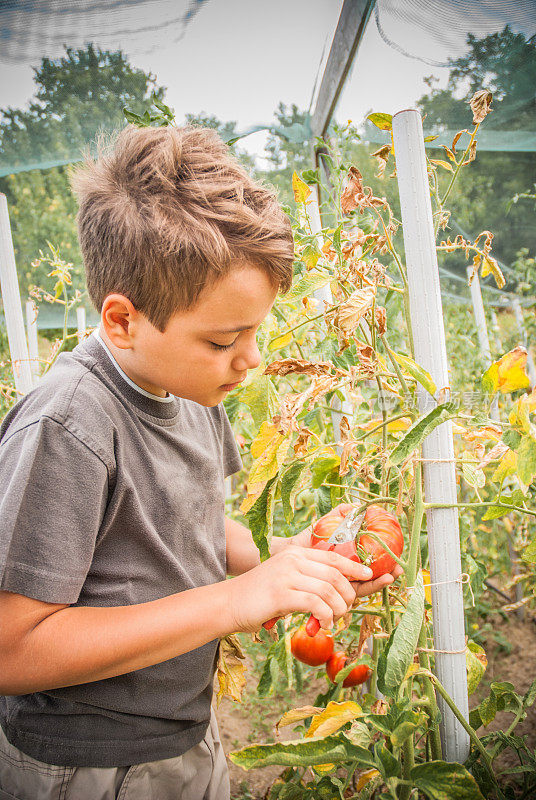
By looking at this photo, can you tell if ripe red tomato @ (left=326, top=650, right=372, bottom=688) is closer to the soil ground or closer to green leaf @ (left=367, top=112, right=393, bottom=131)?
the soil ground

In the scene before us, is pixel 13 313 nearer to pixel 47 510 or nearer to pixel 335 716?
pixel 47 510

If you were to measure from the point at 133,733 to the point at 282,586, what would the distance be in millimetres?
336

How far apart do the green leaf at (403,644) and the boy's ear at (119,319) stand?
47 centimetres

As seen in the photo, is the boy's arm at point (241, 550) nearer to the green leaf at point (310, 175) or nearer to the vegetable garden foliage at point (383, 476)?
the vegetable garden foliage at point (383, 476)

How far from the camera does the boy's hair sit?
0.71 m

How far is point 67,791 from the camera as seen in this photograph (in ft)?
2.43

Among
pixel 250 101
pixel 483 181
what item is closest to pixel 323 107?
pixel 250 101

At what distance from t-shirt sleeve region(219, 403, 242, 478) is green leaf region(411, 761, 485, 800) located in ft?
1.87

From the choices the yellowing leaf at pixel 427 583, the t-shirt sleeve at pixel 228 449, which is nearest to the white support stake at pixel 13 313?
the t-shirt sleeve at pixel 228 449

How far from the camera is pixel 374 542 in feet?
2.51

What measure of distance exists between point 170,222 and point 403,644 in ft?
1.82

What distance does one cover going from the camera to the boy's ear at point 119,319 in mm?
732

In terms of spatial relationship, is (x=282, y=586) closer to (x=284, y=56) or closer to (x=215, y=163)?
(x=215, y=163)

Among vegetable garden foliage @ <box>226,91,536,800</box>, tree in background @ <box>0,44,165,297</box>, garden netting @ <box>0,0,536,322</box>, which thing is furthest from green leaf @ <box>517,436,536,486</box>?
tree in background @ <box>0,44,165,297</box>
